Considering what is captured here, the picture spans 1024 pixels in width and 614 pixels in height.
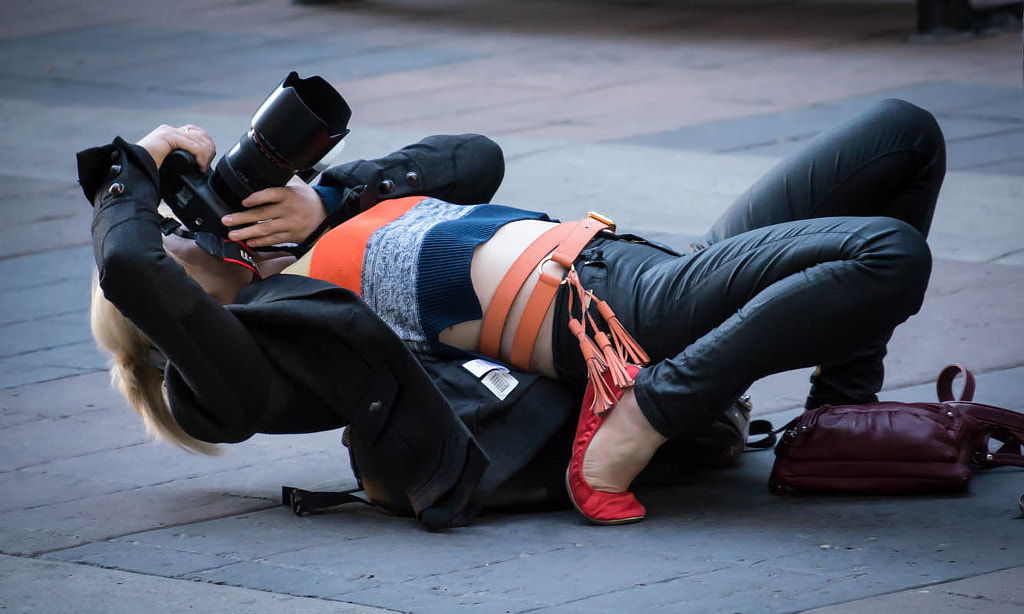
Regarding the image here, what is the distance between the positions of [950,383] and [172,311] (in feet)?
6.12

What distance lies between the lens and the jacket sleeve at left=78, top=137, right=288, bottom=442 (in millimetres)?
2805

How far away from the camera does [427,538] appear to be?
3.03 metres

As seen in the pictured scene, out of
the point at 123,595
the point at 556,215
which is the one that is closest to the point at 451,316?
the point at 123,595

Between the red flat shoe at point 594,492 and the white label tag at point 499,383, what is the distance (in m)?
0.19

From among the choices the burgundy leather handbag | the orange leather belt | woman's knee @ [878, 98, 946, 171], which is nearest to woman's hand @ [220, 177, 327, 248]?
the orange leather belt

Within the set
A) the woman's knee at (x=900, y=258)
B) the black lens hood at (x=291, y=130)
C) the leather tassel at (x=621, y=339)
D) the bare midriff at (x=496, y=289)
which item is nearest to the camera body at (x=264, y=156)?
the black lens hood at (x=291, y=130)

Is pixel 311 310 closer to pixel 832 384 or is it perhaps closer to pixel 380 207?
pixel 380 207

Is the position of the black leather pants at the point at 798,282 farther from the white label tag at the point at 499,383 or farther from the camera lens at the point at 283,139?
the camera lens at the point at 283,139

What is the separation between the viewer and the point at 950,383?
348cm

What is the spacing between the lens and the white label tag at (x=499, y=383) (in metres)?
3.14

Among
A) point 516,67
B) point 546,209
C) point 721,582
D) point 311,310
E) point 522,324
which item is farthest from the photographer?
point 516,67

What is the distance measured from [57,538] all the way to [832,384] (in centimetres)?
185

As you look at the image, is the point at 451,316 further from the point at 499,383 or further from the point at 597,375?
the point at 597,375

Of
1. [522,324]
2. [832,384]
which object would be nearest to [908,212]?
[832,384]
